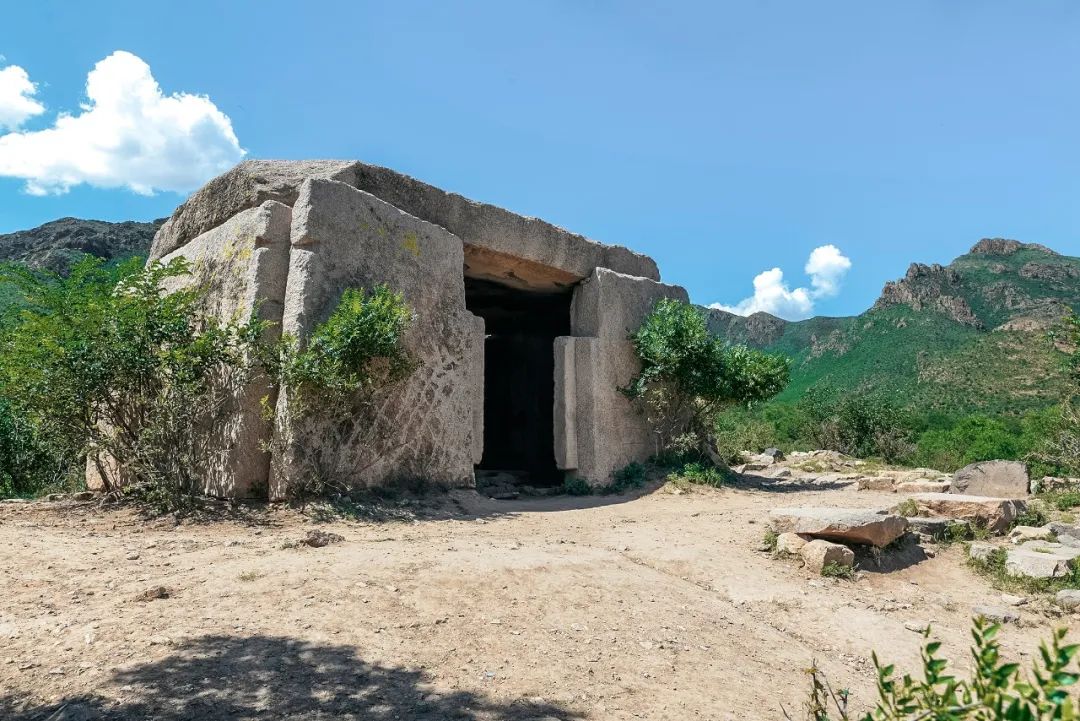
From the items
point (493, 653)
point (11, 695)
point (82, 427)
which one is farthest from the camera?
point (82, 427)

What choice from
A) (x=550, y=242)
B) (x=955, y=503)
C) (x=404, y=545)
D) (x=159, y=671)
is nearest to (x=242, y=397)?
(x=404, y=545)

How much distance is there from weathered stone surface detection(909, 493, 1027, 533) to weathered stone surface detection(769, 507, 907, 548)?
3.54 ft

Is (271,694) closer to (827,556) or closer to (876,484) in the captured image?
(827,556)

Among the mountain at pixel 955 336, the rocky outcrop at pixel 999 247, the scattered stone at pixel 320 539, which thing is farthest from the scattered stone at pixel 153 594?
the rocky outcrop at pixel 999 247

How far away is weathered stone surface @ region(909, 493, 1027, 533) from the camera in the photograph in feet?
18.7

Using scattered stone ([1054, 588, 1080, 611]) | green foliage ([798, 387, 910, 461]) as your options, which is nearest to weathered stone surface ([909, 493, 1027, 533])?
scattered stone ([1054, 588, 1080, 611])

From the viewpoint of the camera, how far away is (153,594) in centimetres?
330

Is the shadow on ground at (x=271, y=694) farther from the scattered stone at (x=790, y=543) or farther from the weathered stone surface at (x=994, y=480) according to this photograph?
the weathered stone surface at (x=994, y=480)

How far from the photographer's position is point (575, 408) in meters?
8.70

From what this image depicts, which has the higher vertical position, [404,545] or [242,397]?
[242,397]

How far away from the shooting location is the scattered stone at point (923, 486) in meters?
8.03

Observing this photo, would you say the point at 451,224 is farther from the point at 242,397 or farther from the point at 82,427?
the point at 82,427

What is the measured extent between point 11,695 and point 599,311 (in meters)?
7.22

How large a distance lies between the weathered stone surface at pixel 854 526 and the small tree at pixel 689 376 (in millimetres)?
3820
